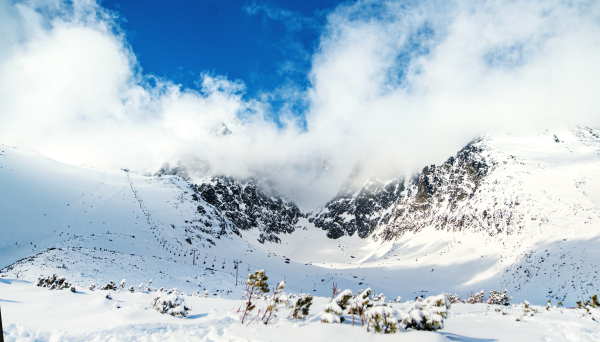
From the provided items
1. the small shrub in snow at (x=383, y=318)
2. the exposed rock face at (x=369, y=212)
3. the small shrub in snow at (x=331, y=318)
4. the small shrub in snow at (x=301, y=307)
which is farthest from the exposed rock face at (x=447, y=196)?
the small shrub in snow at (x=331, y=318)

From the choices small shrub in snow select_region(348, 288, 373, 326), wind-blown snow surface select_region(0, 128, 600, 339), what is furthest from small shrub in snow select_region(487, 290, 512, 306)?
small shrub in snow select_region(348, 288, 373, 326)

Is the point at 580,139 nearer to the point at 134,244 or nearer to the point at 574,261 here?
the point at 574,261

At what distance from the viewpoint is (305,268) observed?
69.1 meters

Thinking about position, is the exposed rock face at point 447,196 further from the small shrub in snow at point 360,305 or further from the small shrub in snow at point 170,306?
the small shrub in snow at point 170,306

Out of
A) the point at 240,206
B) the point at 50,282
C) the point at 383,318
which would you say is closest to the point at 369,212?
the point at 240,206

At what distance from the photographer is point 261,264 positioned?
66250mm

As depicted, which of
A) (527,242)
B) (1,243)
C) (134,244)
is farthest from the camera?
(527,242)

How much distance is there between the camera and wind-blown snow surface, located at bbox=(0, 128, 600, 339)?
3002 centimetres

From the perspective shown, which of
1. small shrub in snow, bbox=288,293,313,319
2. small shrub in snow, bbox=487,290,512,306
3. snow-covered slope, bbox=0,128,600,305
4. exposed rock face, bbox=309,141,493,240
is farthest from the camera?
exposed rock face, bbox=309,141,493,240

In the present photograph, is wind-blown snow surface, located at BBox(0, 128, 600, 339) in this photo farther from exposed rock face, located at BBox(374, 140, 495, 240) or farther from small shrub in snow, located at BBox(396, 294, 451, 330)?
small shrub in snow, located at BBox(396, 294, 451, 330)

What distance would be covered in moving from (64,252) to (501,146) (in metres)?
110

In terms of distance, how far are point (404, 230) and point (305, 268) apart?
195ft

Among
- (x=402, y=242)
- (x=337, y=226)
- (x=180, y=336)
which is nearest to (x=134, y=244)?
(x=180, y=336)

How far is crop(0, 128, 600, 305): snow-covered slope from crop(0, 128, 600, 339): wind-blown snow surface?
287 mm
